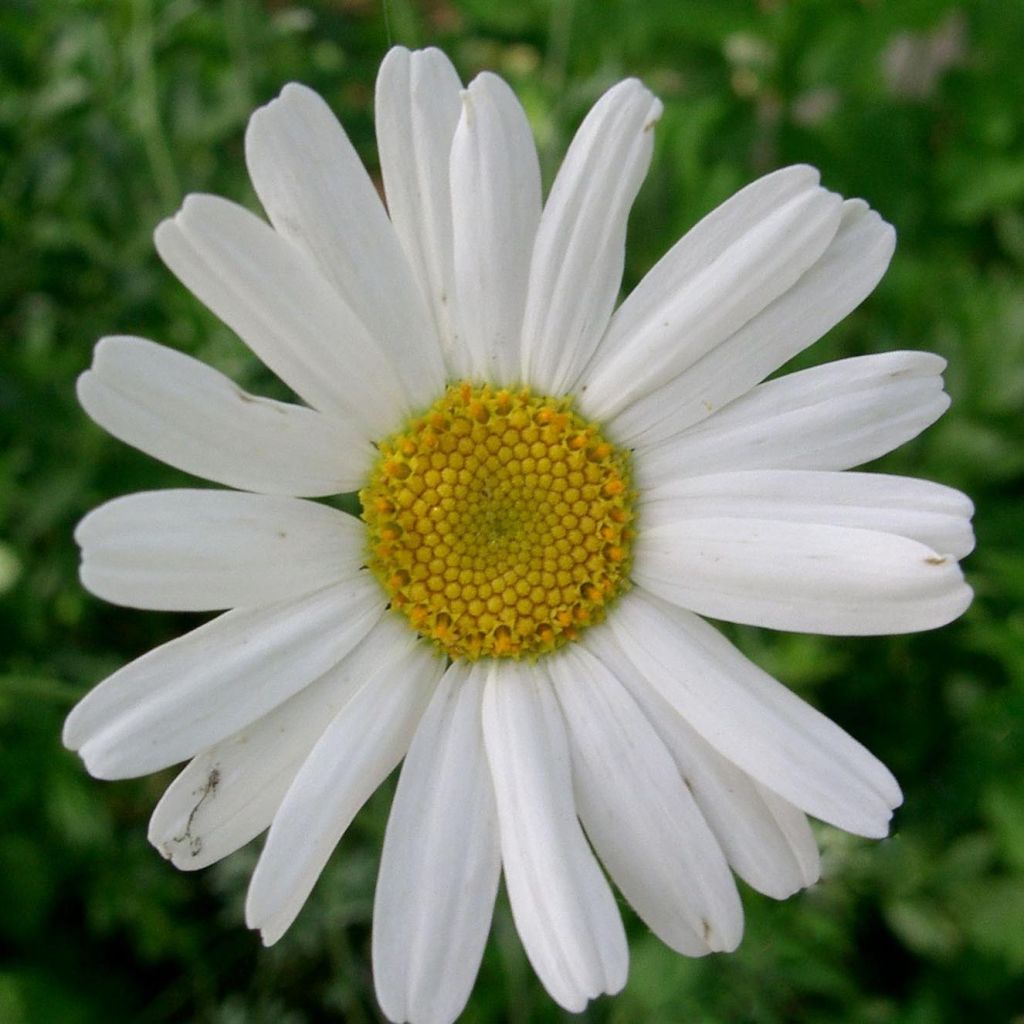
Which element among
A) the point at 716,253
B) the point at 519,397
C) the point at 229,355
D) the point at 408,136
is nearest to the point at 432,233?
the point at 408,136

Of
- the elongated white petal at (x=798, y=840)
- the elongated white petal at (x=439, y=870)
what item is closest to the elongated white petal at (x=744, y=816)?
the elongated white petal at (x=798, y=840)

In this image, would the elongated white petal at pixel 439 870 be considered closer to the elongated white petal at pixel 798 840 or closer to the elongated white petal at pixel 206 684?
the elongated white petal at pixel 206 684

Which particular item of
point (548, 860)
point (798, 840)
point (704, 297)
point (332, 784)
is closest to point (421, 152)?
point (704, 297)

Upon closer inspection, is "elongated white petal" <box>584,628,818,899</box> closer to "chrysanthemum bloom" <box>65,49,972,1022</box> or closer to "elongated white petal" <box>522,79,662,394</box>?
"chrysanthemum bloom" <box>65,49,972,1022</box>

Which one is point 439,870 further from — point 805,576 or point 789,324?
point 789,324

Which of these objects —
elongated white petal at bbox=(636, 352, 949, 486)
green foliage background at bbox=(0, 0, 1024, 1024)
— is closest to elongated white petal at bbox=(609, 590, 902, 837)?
elongated white petal at bbox=(636, 352, 949, 486)

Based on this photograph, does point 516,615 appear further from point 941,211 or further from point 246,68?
point 941,211
